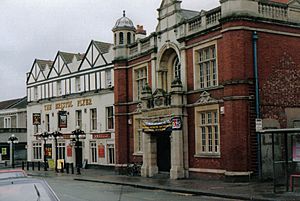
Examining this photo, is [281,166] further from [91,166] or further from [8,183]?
[91,166]

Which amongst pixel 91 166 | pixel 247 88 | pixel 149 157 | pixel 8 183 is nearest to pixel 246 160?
pixel 247 88

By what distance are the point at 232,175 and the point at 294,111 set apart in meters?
5.36

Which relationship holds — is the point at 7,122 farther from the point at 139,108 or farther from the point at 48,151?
the point at 139,108

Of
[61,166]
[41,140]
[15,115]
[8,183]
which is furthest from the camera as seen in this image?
[15,115]

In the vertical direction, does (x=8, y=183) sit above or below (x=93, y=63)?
below

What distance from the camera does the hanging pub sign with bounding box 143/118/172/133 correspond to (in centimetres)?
2995

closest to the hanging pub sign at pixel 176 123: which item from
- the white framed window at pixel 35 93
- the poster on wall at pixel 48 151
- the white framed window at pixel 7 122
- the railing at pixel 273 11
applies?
the railing at pixel 273 11

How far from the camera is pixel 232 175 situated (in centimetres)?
2502

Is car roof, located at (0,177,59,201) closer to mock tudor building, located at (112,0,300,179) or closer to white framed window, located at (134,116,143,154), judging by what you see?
mock tudor building, located at (112,0,300,179)

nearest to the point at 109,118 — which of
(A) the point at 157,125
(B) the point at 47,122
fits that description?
(B) the point at 47,122

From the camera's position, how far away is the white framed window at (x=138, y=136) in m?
35.0

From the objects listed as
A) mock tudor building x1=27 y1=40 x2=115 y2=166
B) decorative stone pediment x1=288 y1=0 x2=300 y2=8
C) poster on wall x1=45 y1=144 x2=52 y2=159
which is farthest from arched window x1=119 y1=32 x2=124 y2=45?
poster on wall x1=45 y1=144 x2=52 y2=159

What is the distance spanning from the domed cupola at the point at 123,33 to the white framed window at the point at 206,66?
9.36 m

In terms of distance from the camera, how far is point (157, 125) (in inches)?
1217
